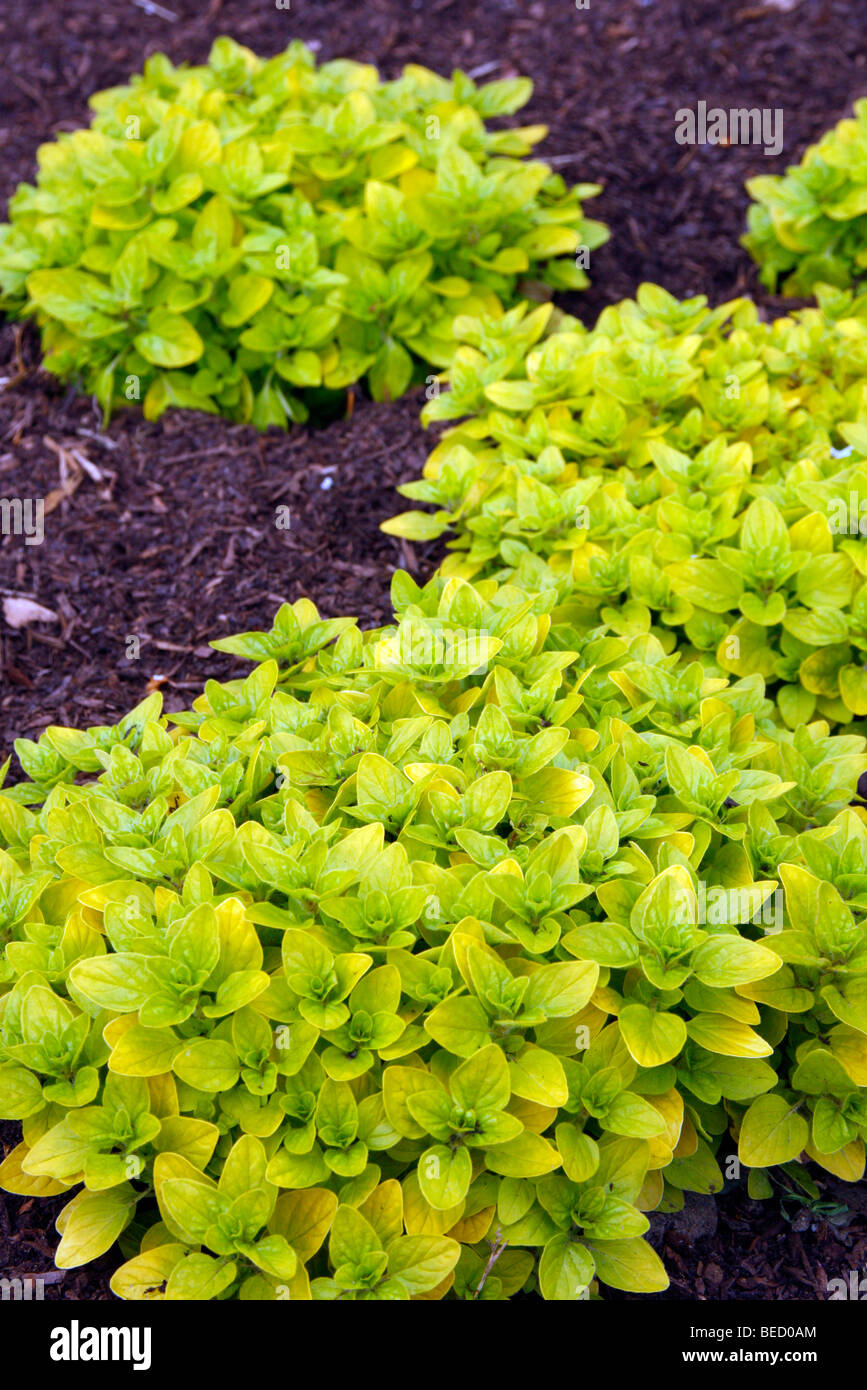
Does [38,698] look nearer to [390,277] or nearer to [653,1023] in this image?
[390,277]

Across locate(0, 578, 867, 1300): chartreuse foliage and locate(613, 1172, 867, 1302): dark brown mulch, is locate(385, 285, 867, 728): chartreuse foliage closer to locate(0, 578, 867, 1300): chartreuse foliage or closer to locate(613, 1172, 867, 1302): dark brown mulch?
locate(0, 578, 867, 1300): chartreuse foliage

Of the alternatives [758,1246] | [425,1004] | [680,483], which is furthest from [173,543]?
[758,1246]

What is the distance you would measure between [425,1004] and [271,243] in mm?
3153

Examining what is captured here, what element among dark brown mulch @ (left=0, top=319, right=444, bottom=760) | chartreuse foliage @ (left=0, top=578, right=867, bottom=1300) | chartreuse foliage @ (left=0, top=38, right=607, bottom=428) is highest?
chartreuse foliage @ (left=0, top=38, right=607, bottom=428)

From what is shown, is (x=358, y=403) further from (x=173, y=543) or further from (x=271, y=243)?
(x=173, y=543)

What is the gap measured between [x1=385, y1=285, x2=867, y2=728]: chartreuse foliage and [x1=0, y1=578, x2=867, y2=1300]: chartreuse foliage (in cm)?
62

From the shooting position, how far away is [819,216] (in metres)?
5.03

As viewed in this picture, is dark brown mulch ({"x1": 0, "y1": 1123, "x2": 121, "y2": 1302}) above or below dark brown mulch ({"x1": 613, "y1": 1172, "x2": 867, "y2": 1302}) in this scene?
above

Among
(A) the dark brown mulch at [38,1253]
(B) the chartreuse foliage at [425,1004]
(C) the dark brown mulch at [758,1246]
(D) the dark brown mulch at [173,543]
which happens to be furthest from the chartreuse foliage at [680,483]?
(A) the dark brown mulch at [38,1253]

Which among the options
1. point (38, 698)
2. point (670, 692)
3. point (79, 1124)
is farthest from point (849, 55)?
point (79, 1124)

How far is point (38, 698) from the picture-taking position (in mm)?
4039

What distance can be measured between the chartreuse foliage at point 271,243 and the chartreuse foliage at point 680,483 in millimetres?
399

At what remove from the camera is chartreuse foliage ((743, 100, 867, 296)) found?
4.88m

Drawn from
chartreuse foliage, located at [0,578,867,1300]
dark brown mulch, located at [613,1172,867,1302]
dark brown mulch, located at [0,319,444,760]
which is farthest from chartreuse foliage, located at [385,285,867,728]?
dark brown mulch, located at [613,1172,867,1302]
